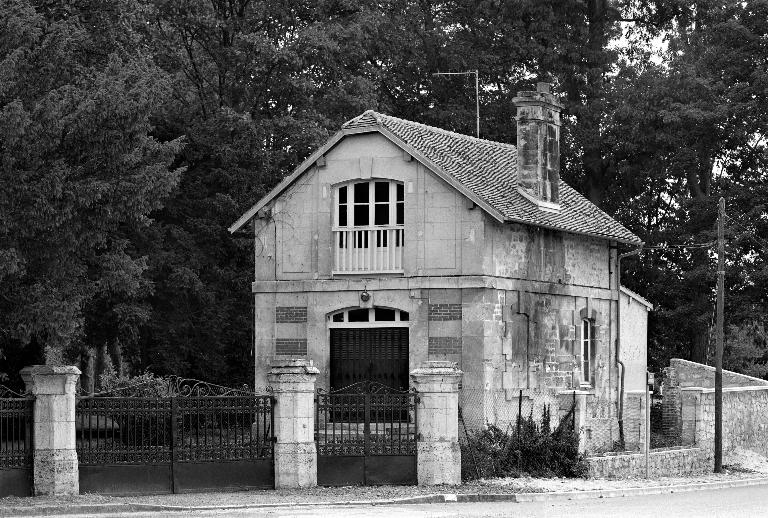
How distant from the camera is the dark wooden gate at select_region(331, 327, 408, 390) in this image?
3481cm

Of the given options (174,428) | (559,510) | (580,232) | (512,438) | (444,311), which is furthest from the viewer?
(580,232)

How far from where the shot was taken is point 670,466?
35.8m

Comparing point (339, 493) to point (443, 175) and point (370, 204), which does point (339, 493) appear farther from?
point (370, 204)

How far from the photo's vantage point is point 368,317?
35.5 metres

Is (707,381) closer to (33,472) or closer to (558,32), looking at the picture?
(558,32)

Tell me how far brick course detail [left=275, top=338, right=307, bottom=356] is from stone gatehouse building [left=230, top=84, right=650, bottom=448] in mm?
33

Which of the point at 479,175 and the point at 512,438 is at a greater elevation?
the point at 479,175

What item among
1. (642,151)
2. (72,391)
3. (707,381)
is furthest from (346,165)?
(642,151)

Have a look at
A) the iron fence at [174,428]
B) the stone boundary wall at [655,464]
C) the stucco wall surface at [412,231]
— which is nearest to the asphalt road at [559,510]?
the iron fence at [174,428]

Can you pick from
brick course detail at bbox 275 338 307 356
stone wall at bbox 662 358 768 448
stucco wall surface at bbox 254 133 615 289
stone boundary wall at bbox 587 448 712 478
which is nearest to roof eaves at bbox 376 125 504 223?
stucco wall surface at bbox 254 133 615 289

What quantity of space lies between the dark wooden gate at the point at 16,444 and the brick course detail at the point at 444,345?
11.3m

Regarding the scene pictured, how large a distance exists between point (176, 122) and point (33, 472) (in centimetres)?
2123

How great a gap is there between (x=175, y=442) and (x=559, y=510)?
Answer: 6.39 m

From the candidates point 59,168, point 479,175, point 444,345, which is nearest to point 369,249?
point 444,345
